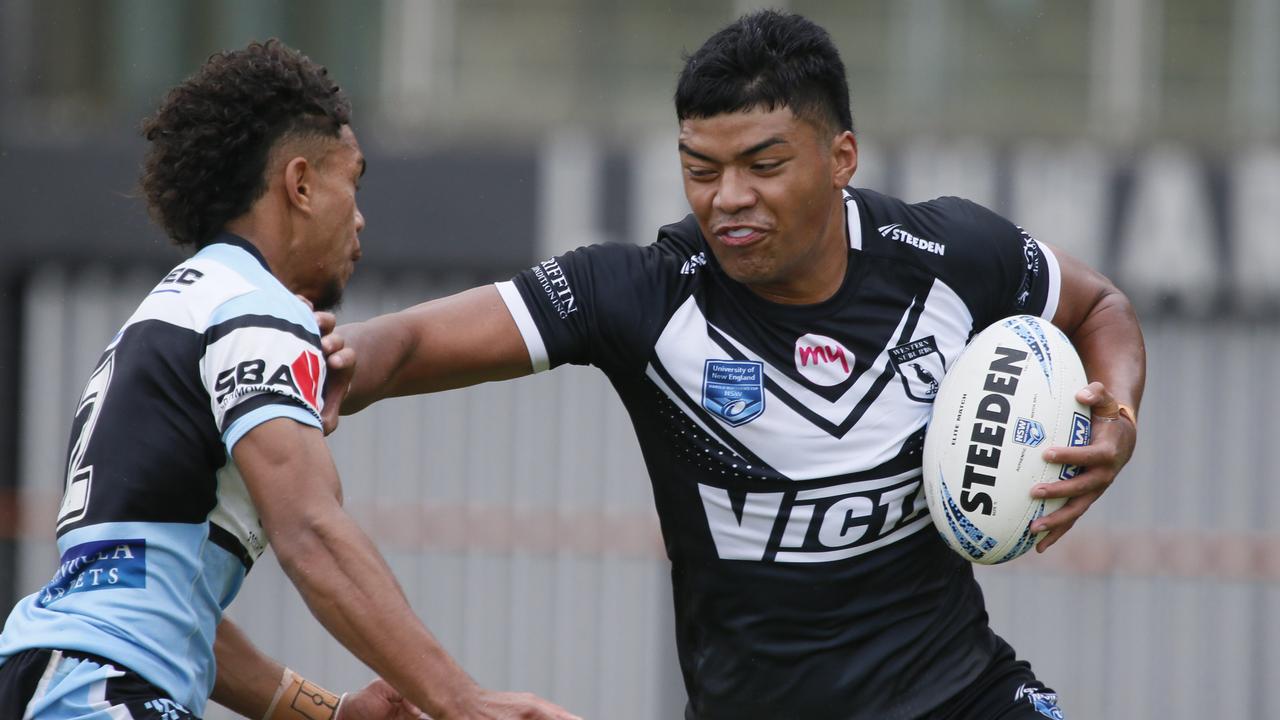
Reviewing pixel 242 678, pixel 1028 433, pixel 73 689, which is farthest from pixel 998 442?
pixel 73 689

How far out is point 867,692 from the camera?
4426 millimetres

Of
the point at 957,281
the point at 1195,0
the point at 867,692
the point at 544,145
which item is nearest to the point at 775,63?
the point at 957,281

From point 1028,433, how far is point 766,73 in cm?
120

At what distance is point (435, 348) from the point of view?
424 centimetres

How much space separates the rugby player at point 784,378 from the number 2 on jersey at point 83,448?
888 mm

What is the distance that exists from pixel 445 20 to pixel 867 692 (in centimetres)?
857

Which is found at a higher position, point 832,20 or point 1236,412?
point 832,20

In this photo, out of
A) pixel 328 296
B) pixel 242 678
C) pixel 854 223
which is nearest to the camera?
pixel 328 296

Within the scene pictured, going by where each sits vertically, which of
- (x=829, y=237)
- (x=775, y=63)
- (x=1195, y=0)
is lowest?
(x=829, y=237)

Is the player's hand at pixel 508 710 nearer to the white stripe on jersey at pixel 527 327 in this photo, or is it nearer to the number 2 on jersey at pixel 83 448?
the number 2 on jersey at pixel 83 448

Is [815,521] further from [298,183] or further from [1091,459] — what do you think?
[298,183]

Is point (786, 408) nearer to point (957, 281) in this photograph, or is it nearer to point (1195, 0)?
point (957, 281)

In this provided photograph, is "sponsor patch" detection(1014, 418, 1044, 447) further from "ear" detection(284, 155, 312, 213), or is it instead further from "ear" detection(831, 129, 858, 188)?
"ear" detection(284, 155, 312, 213)

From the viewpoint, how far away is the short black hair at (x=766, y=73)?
169 inches
